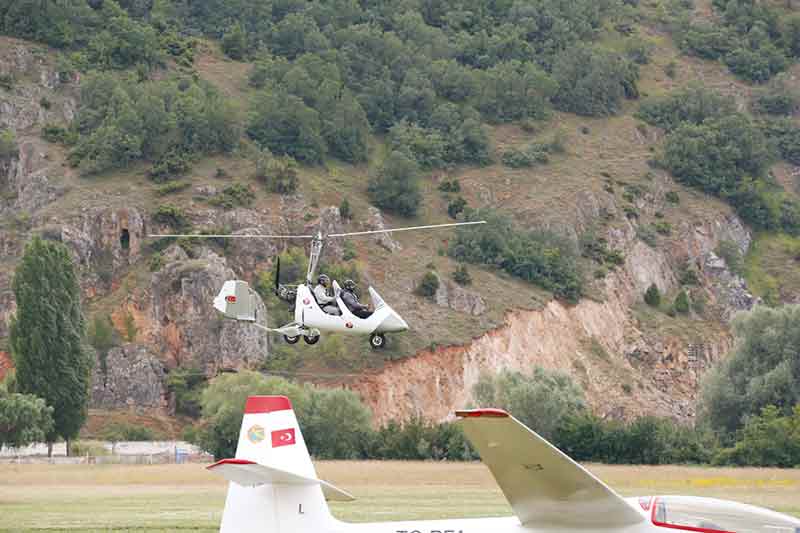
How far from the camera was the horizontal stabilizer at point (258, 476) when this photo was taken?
16.0 meters

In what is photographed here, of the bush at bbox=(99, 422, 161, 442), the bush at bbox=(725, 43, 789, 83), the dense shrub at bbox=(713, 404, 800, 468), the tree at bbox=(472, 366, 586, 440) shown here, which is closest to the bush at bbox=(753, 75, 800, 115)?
the bush at bbox=(725, 43, 789, 83)

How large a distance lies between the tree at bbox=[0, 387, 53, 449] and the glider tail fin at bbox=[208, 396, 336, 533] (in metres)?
43.8

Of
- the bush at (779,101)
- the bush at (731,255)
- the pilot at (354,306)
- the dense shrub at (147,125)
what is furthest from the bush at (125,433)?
the bush at (779,101)

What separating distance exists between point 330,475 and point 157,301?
38547 mm

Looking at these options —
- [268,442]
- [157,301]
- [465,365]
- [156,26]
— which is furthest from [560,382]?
[156,26]

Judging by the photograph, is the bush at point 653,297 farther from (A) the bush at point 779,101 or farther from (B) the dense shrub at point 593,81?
(A) the bush at point 779,101

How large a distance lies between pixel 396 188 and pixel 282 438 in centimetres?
8863

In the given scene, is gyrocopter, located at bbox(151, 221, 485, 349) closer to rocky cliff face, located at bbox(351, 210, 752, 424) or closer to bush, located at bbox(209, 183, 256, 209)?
rocky cliff face, located at bbox(351, 210, 752, 424)

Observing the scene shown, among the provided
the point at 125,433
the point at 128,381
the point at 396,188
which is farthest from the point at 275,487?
the point at 396,188

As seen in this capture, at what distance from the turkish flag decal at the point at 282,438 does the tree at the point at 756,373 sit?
56.8 meters

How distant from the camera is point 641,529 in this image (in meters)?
16.2

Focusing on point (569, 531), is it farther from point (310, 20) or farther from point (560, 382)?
point (310, 20)

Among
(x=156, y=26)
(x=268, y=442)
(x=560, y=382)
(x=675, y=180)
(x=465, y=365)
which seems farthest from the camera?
(x=156, y=26)

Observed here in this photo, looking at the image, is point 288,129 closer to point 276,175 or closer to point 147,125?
point 147,125
